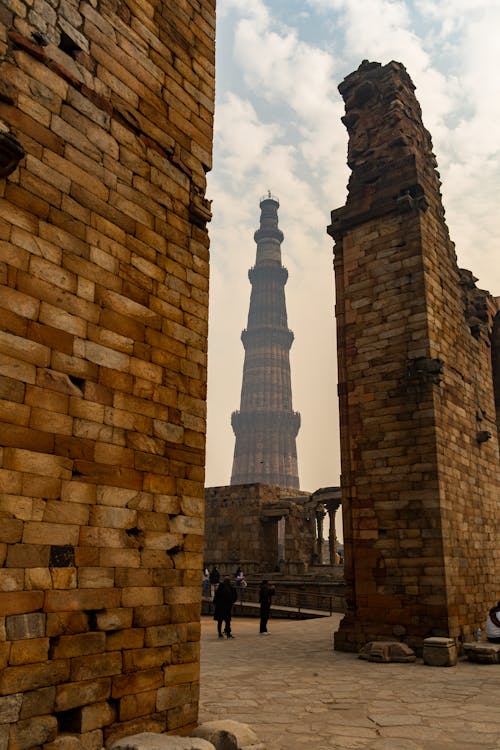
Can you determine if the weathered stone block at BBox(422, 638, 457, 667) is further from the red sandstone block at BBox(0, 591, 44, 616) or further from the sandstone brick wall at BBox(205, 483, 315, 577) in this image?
the sandstone brick wall at BBox(205, 483, 315, 577)

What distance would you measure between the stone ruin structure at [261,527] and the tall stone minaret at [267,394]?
159ft

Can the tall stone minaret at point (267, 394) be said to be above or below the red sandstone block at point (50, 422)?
above

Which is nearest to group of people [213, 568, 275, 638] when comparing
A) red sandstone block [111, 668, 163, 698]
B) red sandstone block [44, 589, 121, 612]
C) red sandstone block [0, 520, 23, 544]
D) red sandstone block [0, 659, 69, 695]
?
red sandstone block [111, 668, 163, 698]

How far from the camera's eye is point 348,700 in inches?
274

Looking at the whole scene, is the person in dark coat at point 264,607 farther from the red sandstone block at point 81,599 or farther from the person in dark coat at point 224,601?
the red sandstone block at point 81,599

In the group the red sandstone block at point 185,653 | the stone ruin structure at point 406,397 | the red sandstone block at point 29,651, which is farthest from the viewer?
the stone ruin structure at point 406,397

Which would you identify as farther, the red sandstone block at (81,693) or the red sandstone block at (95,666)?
the red sandstone block at (95,666)

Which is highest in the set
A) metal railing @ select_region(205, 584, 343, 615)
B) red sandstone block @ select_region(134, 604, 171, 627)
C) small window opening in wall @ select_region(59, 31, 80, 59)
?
small window opening in wall @ select_region(59, 31, 80, 59)

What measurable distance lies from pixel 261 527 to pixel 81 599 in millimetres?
23073

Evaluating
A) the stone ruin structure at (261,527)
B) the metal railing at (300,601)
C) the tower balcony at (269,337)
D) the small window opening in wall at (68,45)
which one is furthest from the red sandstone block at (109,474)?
the tower balcony at (269,337)

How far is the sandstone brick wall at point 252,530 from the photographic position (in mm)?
26562

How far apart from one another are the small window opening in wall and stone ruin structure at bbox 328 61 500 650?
26.7 feet

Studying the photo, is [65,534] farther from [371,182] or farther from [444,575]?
[371,182]

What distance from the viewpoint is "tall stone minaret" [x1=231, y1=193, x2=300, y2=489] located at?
263 ft
